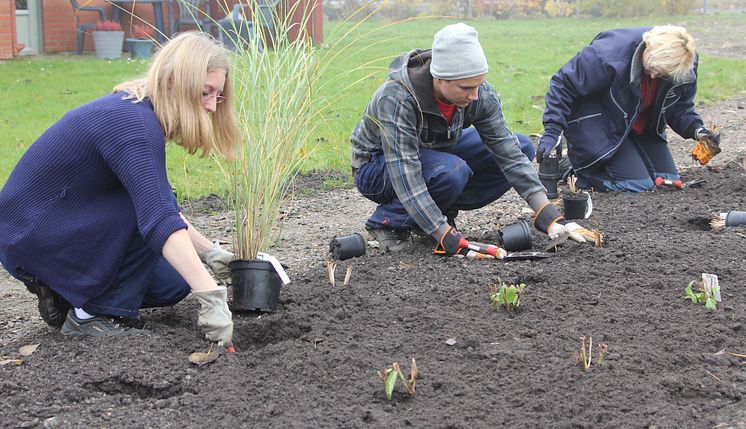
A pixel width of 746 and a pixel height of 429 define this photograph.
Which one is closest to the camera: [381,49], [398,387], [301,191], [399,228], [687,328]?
[398,387]

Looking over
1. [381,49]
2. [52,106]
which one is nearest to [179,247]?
[52,106]

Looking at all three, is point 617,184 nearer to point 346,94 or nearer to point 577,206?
point 577,206

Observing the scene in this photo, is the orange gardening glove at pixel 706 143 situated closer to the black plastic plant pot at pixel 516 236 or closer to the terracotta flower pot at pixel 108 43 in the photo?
the black plastic plant pot at pixel 516 236

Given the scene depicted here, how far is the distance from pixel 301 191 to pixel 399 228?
5.66 feet

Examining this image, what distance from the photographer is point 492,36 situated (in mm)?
19797

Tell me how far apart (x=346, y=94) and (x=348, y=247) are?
3.01 feet

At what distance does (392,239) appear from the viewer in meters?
4.82

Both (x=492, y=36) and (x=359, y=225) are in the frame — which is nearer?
(x=359, y=225)

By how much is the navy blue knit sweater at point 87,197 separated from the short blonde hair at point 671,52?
3379 mm

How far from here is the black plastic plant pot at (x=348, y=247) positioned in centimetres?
456

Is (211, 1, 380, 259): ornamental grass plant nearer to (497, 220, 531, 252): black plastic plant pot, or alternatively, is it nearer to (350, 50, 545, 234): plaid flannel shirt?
(350, 50, 545, 234): plaid flannel shirt

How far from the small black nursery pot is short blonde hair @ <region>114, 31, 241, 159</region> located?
2570mm

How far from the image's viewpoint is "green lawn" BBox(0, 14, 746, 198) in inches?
263

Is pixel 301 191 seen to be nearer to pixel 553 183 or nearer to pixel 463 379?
pixel 553 183
